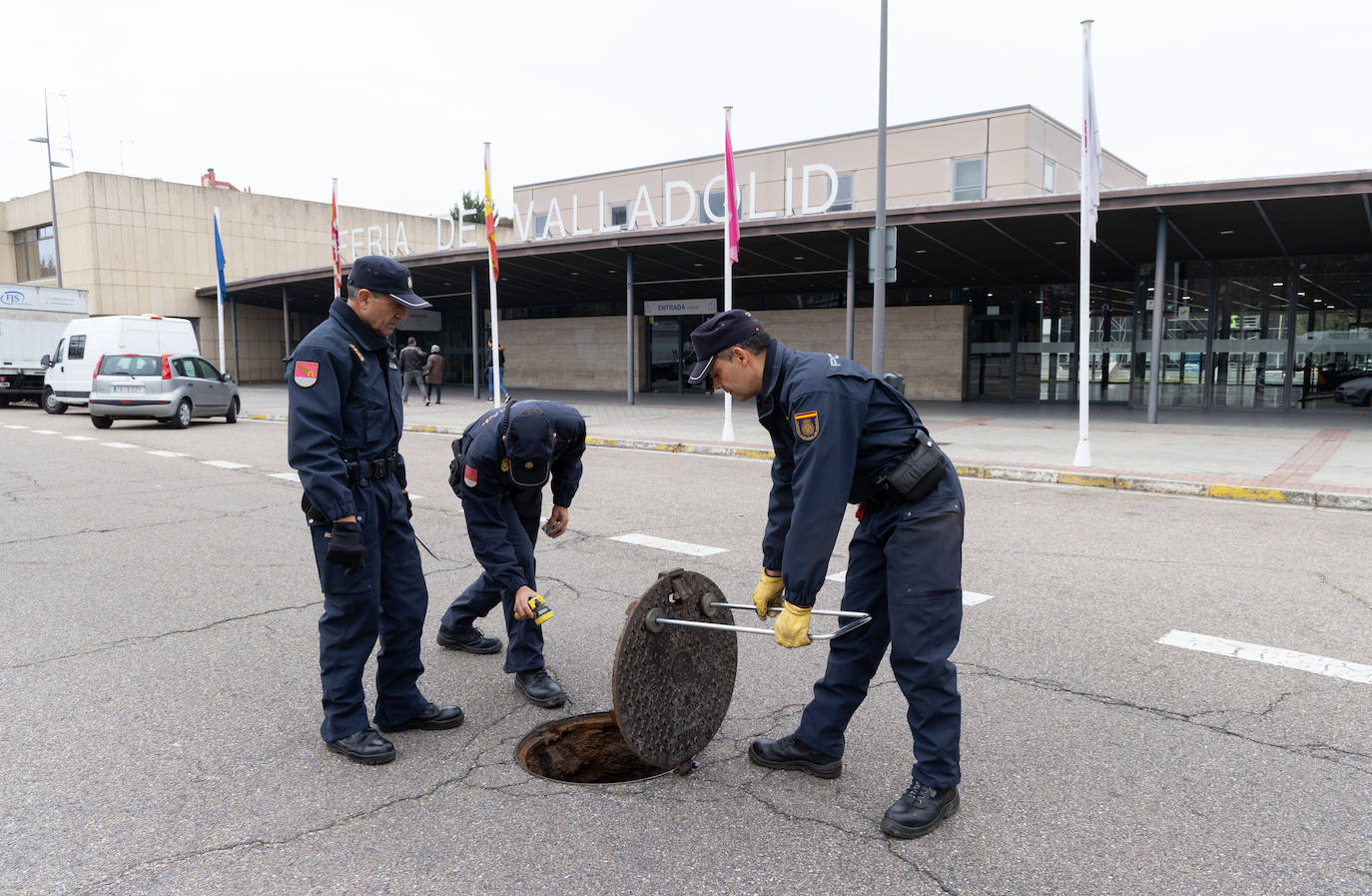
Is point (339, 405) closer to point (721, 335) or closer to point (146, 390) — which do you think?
point (721, 335)

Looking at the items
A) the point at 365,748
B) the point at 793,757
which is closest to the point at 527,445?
the point at 365,748

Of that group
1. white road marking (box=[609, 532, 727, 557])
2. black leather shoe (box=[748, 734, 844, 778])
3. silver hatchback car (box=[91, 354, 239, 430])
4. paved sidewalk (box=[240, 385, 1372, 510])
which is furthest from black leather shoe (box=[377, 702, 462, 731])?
silver hatchback car (box=[91, 354, 239, 430])

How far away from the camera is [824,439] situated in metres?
2.68

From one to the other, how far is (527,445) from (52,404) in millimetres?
22507

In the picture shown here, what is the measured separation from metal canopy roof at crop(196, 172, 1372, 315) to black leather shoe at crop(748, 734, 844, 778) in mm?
13386

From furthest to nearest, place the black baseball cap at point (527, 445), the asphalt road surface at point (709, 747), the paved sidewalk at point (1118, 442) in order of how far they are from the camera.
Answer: the paved sidewalk at point (1118, 442), the black baseball cap at point (527, 445), the asphalt road surface at point (709, 747)

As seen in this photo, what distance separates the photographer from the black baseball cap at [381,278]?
334cm

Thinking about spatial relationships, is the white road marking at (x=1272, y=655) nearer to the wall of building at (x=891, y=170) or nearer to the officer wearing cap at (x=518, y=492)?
the officer wearing cap at (x=518, y=492)

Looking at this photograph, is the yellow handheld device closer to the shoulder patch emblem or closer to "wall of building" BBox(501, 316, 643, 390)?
the shoulder patch emblem

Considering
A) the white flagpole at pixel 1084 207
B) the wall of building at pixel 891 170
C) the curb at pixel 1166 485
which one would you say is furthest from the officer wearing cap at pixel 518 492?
the wall of building at pixel 891 170

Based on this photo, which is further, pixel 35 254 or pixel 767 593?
pixel 35 254

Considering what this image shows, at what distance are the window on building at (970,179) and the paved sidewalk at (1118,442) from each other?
22.4 ft

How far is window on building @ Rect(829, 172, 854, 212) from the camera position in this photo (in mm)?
27125

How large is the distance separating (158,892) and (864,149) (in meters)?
27.1
